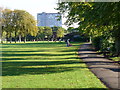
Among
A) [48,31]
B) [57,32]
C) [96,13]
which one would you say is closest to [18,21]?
[48,31]

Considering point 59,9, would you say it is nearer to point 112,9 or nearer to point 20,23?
point 112,9

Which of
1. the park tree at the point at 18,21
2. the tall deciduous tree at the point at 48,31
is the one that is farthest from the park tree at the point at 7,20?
the tall deciduous tree at the point at 48,31

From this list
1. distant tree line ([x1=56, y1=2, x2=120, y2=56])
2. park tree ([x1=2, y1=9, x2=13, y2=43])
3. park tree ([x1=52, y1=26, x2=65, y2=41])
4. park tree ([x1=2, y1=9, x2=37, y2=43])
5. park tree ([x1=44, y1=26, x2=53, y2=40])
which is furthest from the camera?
park tree ([x1=44, y1=26, x2=53, y2=40])

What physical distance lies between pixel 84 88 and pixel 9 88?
8.65 ft

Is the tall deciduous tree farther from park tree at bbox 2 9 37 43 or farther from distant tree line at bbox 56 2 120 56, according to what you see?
distant tree line at bbox 56 2 120 56

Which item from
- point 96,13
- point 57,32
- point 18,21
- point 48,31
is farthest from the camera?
point 57,32

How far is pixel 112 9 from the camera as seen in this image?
1005cm

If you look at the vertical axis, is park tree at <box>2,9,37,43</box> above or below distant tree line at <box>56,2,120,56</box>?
above

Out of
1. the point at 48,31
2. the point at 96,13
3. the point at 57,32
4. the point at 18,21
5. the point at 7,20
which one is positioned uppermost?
the point at 7,20

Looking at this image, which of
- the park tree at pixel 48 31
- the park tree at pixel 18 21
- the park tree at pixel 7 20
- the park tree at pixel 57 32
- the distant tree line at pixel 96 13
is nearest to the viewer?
the distant tree line at pixel 96 13

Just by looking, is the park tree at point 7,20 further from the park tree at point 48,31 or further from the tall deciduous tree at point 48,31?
the tall deciduous tree at point 48,31

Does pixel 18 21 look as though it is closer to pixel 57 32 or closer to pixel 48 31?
pixel 48 31

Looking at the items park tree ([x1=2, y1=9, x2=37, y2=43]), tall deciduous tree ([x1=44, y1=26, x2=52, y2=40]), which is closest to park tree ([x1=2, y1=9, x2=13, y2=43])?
park tree ([x1=2, y1=9, x2=37, y2=43])

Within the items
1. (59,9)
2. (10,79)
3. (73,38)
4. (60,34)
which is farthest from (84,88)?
(60,34)
